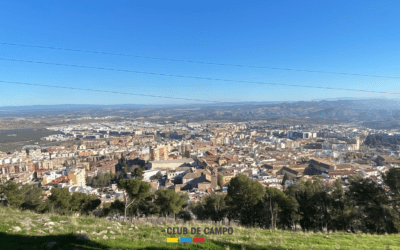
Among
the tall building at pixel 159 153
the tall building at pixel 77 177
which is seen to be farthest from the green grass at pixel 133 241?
the tall building at pixel 159 153

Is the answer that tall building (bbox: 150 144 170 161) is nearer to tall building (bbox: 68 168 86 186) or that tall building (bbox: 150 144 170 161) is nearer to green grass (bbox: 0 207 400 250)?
tall building (bbox: 68 168 86 186)

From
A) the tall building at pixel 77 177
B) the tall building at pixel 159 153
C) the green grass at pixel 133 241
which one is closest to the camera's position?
the green grass at pixel 133 241

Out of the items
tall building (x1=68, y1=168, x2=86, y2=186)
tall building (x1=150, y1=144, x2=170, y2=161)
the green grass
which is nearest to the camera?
the green grass

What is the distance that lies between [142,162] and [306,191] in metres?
27.6

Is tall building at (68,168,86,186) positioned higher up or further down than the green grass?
further down

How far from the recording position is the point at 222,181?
71.2 feet

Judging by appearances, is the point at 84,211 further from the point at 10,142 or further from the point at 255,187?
the point at 10,142

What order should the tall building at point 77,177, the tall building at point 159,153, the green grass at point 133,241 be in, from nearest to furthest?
the green grass at point 133,241, the tall building at point 77,177, the tall building at point 159,153

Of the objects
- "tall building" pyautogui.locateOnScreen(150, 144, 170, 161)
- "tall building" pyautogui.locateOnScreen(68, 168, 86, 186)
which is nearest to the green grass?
"tall building" pyautogui.locateOnScreen(68, 168, 86, 186)

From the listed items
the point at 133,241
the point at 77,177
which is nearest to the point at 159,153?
the point at 77,177

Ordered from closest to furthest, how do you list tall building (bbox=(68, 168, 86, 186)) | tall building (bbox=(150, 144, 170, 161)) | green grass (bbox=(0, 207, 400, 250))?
green grass (bbox=(0, 207, 400, 250)) < tall building (bbox=(68, 168, 86, 186)) < tall building (bbox=(150, 144, 170, 161))

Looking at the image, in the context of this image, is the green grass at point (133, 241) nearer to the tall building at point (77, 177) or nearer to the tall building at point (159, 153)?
the tall building at point (77, 177)

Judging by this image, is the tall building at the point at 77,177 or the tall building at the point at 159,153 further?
the tall building at the point at 159,153

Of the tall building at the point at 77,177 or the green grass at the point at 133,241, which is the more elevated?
the green grass at the point at 133,241
